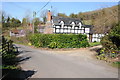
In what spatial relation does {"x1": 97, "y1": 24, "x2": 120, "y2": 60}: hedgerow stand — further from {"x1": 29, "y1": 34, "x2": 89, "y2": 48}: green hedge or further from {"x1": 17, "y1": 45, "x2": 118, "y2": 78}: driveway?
{"x1": 29, "y1": 34, "x2": 89, "y2": 48}: green hedge

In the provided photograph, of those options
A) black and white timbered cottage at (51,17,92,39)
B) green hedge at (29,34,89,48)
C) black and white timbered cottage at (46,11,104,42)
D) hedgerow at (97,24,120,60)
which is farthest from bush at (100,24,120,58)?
black and white timbered cottage at (51,17,92,39)

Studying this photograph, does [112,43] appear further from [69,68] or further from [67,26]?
[67,26]

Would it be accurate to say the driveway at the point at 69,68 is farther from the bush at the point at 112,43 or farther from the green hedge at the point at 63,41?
the green hedge at the point at 63,41

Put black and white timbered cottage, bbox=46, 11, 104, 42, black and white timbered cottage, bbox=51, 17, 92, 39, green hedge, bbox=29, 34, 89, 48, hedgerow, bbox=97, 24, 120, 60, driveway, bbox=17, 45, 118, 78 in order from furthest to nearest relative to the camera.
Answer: black and white timbered cottage, bbox=51, 17, 92, 39 < black and white timbered cottage, bbox=46, 11, 104, 42 < green hedge, bbox=29, 34, 89, 48 < hedgerow, bbox=97, 24, 120, 60 < driveway, bbox=17, 45, 118, 78

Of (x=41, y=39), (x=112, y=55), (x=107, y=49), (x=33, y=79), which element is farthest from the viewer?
(x=41, y=39)

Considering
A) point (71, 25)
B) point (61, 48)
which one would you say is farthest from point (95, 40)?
point (61, 48)

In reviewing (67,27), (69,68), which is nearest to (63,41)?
(69,68)

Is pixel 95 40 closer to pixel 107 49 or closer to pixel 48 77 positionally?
pixel 107 49

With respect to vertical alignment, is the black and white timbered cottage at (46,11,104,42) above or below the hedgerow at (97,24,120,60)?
above

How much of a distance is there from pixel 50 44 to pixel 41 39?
218 cm

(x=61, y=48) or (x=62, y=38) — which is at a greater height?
(x=62, y=38)

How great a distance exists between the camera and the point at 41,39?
69.7 feet

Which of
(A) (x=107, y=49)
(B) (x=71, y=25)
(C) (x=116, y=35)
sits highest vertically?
(B) (x=71, y=25)

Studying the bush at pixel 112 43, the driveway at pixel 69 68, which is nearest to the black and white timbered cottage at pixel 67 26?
the bush at pixel 112 43
